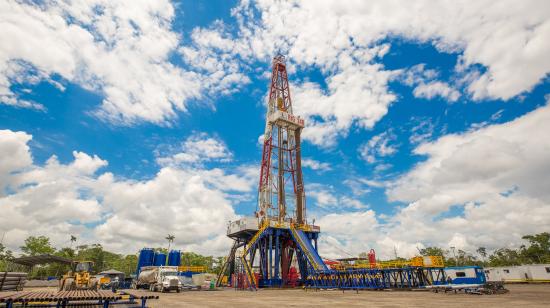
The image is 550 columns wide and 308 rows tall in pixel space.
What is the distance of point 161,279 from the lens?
103 feet

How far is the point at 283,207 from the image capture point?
155ft

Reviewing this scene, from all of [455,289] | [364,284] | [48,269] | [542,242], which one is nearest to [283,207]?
[364,284]

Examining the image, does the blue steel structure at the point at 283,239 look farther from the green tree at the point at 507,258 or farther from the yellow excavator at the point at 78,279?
the green tree at the point at 507,258

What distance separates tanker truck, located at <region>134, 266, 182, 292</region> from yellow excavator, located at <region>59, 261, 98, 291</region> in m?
12.3

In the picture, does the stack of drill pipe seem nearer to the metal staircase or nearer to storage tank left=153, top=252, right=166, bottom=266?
the metal staircase

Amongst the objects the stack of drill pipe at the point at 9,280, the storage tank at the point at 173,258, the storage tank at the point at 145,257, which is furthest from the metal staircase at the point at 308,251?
the stack of drill pipe at the point at 9,280

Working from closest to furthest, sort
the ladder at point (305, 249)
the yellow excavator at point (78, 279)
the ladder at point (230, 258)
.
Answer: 1. the yellow excavator at point (78, 279)
2. the ladder at point (305, 249)
3. the ladder at point (230, 258)

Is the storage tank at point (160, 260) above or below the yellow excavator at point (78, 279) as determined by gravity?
above

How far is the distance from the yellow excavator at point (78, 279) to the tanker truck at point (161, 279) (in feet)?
40.2

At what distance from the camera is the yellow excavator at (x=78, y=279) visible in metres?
17.1

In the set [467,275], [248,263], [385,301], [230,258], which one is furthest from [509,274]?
[230,258]

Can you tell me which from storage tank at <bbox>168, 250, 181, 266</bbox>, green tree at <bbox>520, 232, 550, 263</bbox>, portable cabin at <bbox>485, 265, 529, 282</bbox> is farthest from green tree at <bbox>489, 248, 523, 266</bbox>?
storage tank at <bbox>168, 250, 181, 266</bbox>

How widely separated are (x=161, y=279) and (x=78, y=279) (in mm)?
15008

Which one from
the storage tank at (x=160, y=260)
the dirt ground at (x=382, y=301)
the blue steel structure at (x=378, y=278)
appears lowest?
the dirt ground at (x=382, y=301)
